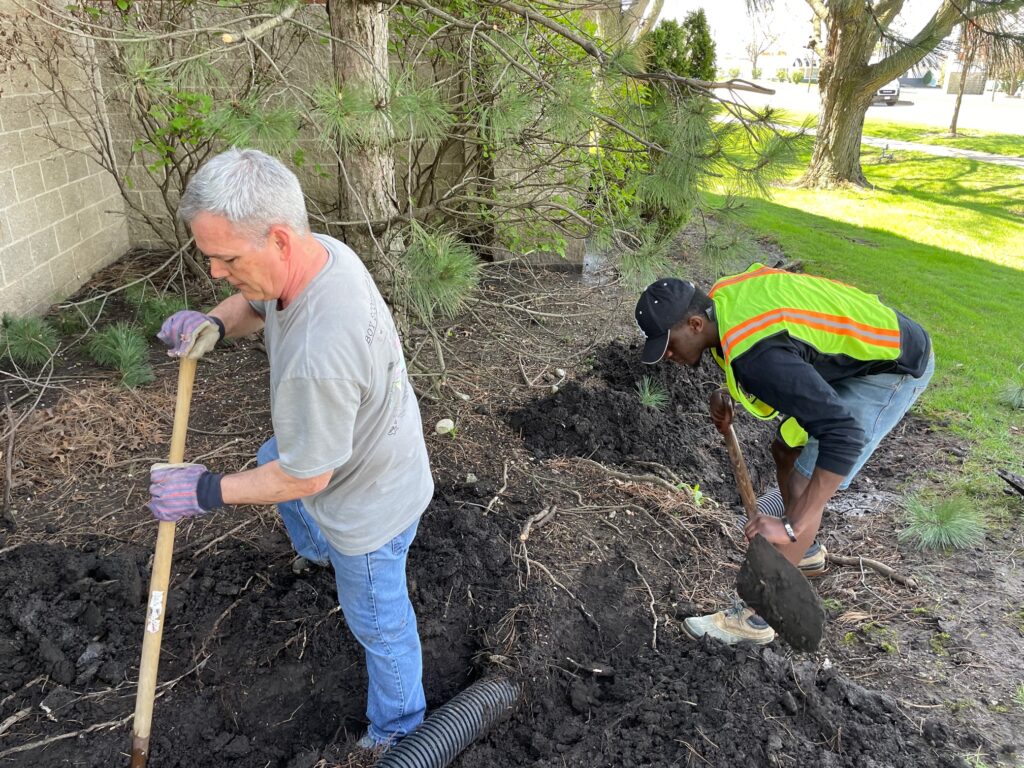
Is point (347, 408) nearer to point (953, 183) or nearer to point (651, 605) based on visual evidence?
point (651, 605)

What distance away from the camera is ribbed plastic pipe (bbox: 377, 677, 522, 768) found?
6.62 feet

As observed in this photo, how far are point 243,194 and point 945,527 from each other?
320 centimetres

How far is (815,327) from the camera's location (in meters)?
2.25

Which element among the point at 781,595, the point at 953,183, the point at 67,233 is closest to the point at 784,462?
the point at 781,595

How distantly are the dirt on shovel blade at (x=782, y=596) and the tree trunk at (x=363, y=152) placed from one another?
1.95 m

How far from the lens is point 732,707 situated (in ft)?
7.24

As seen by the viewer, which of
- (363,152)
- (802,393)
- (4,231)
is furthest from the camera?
(4,231)

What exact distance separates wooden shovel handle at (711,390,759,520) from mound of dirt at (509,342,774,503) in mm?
795

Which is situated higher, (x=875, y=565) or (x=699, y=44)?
(x=699, y=44)

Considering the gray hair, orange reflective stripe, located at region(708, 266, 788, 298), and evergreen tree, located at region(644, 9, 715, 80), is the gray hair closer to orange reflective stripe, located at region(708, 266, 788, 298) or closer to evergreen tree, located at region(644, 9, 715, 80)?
orange reflective stripe, located at region(708, 266, 788, 298)

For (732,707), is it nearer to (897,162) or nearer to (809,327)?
(809,327)

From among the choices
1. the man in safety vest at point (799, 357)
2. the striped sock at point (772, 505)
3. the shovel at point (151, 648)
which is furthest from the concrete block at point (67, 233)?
the striped sock at point (772, 505)

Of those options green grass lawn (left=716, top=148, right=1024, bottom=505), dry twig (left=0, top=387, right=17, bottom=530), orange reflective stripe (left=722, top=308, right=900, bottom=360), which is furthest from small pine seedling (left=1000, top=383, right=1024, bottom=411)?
dry twig (left=0, top=387, right=17, bottom=530)

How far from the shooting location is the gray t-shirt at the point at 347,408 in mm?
1542
